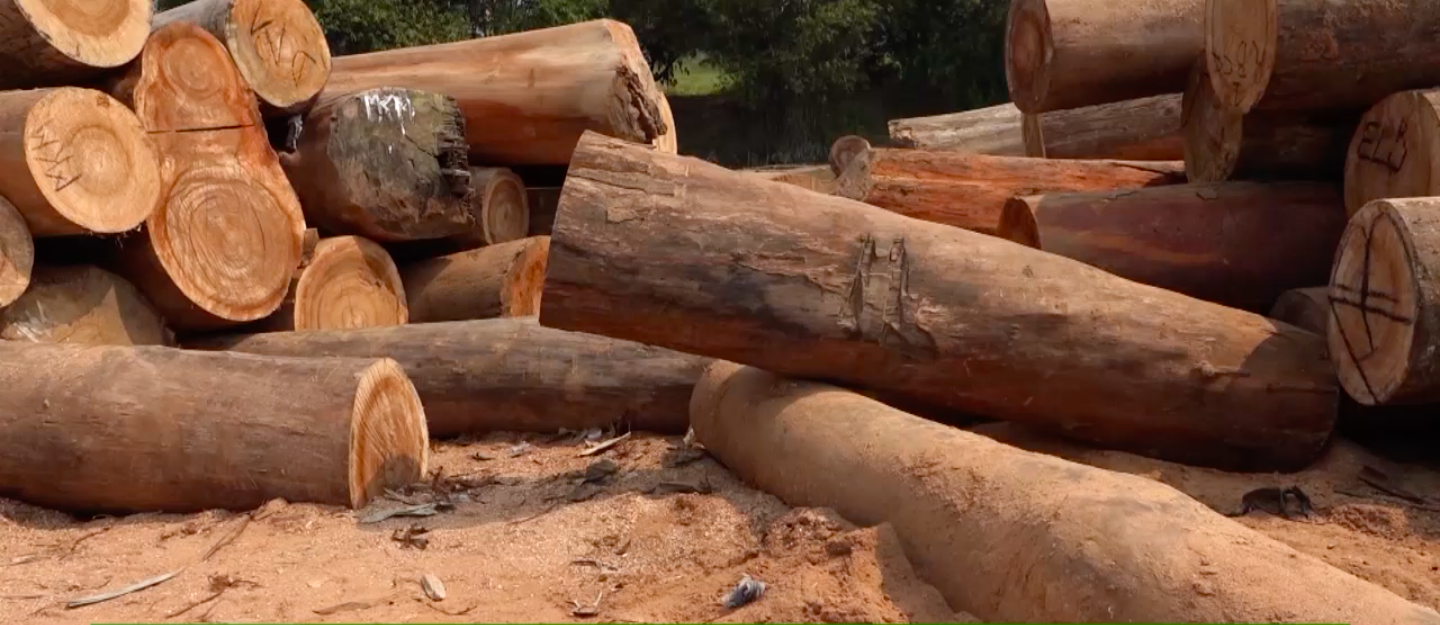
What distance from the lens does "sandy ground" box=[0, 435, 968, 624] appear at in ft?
10.8

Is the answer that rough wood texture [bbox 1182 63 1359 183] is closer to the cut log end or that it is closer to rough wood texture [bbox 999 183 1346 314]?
rough wood texture [bbox 999 183 1346 314]

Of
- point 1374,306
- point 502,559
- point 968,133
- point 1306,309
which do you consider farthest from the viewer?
point 968,133

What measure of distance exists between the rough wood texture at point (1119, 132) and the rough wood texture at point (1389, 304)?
13.0 feet

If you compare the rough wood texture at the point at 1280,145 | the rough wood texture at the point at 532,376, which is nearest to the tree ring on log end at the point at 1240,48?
the rough wood texture at the point at 1280,145

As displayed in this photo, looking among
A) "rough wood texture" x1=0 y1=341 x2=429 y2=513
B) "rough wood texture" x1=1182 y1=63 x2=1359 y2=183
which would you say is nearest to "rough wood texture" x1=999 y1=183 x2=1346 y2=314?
"rough wood texture" x1=1182 y1=63 x2=1359 y2=183

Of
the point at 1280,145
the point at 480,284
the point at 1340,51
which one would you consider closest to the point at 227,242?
the point at 480,284

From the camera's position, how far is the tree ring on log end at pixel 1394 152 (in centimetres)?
424

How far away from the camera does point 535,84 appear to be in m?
7.18

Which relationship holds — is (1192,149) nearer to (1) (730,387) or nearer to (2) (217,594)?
(1) (730,387)

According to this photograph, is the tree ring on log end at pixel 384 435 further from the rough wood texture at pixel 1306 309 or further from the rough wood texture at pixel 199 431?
the rough wood texture at pixel 1306 309

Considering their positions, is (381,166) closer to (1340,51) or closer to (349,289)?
(349,289)

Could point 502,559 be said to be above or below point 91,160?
below

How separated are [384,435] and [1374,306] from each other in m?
3.14

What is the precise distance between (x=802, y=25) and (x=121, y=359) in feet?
54.7
